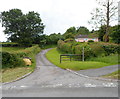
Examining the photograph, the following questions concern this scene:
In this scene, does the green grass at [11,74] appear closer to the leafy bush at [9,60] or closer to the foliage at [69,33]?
the leafy bush at [9,60]

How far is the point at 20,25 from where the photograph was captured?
1331 inches

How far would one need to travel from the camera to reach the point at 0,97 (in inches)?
190

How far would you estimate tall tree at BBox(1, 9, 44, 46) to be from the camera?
3372 centimetres

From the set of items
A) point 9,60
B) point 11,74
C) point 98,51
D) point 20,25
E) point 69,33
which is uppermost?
point 20,25

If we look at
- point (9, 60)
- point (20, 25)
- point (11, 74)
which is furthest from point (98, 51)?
point (20, 25)

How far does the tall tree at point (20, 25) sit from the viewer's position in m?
33.7

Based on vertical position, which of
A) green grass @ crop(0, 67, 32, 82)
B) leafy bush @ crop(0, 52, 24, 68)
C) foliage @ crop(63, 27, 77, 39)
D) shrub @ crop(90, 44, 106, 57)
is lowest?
green grass @ crop(0, 67, 32, 82)

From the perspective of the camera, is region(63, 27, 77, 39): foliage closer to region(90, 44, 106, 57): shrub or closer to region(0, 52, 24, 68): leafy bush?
region(90, 44, 106, 57): shrub

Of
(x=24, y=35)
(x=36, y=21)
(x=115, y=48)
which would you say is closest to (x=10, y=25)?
(x=24, y=35)

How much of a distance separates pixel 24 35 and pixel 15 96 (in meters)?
31.5

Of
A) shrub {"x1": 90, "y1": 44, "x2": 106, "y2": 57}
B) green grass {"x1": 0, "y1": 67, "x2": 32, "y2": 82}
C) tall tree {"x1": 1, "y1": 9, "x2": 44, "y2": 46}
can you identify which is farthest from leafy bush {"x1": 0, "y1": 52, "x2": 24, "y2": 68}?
tall tree {"x1": 1, "y1": 9, "x2": 44, "y2": 46}

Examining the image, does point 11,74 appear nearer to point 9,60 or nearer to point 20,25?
point 9,60

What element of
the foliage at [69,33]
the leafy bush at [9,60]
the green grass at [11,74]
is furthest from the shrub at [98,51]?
the foliage at [69,33]

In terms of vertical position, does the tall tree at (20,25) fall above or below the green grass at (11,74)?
above
